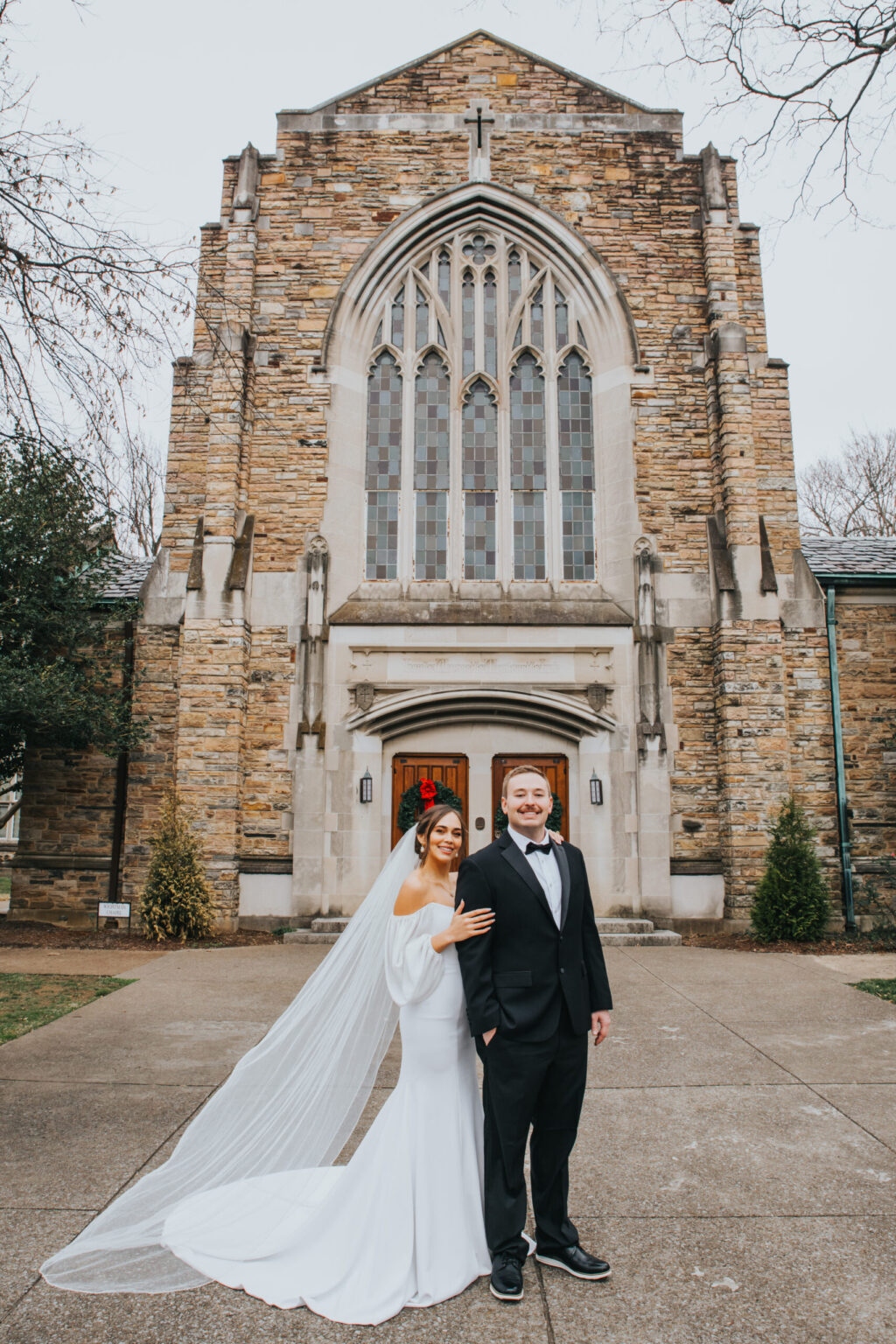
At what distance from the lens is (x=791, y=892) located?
11.3 m

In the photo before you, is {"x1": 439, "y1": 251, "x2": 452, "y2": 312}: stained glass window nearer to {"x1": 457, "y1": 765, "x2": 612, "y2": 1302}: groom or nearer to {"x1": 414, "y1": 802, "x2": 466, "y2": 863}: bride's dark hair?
{"x1": 414, "y1": 802, "x2": 466, "y2": 863}: bride's dark hair

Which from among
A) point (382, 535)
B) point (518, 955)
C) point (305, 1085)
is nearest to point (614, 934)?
point (382, 535)

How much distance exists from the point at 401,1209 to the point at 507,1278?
400mm

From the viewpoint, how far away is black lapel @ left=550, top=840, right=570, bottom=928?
3213mm

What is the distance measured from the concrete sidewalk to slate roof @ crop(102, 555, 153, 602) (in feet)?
23.1

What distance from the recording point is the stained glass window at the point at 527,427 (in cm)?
1348

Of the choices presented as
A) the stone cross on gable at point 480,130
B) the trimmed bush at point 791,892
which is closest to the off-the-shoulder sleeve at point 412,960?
the trimmed bush at point 791,892

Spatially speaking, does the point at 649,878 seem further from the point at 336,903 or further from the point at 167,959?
the point at 167,959

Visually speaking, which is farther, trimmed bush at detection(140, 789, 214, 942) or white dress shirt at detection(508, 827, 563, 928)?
trimmed bush at detection(140, 789, 214, 942)

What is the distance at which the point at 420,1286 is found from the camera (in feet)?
9.75

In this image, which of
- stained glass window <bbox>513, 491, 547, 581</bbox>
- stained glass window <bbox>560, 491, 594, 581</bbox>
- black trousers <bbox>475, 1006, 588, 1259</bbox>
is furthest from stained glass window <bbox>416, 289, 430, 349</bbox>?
black trousers <bbox>475, 1006, 588, 1259</bbox>

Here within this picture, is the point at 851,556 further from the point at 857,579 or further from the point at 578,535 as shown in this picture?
the point at 578,535

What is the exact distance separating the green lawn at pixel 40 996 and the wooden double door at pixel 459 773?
4.91 m

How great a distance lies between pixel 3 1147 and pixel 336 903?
26.1ft
